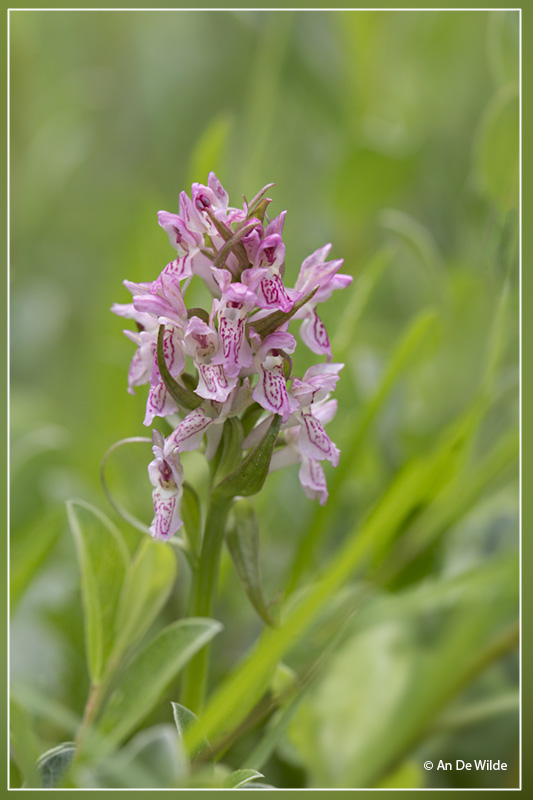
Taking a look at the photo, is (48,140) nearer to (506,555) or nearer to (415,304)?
(415,304)

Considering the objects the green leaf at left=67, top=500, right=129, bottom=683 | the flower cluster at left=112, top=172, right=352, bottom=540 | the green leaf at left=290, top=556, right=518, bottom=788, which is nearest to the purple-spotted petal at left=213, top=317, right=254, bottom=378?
the flower cluster at left=112, top=172, right=352, bottom=540

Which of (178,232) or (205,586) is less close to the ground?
(178,232)

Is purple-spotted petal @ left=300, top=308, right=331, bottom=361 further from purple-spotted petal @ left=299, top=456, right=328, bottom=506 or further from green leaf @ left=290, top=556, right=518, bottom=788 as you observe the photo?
green leaf @ left=290, top=556, right=518, bottom=788

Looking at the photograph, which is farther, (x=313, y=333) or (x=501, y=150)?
(x=501, y=150)

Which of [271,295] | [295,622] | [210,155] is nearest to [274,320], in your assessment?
[271,295]

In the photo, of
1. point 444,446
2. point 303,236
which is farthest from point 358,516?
point 303,236

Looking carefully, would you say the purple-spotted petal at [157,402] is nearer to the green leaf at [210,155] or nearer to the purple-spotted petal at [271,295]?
the purple-spotted petal at [271,295]

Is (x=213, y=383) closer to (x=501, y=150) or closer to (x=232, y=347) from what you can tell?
(x=232, y=347)
